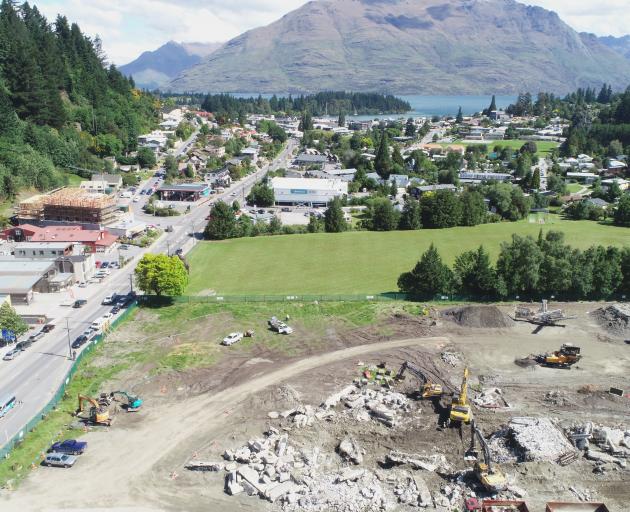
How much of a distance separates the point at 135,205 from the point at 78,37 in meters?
61.1

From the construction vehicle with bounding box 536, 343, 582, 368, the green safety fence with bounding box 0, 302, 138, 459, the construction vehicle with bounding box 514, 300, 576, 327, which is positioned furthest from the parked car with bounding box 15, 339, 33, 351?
the construction vehicle with bounding box 514, 300, 576, 327

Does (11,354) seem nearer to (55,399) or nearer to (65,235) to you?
(55,399)

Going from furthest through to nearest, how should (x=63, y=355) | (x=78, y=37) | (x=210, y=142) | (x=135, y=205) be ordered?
(x=210, y=142) < (x=78, y=37) < (x=135, y=205) < (x=63, y=355)

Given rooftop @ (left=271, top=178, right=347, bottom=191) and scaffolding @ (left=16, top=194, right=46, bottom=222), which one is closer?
scaffolding @ (left=16, top=194, right=46, bottom=222)

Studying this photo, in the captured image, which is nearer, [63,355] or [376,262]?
[63,355]

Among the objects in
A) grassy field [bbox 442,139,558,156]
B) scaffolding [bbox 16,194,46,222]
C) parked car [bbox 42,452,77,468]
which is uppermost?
grassy field [bbox 442,139,558,156]

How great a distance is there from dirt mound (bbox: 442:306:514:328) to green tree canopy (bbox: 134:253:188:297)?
2577 centimetres

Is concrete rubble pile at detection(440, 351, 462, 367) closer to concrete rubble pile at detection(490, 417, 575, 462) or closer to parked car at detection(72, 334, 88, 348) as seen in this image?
concrete rubble pile at detection(490, 417, 575, 462)

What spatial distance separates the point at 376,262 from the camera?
67.0 metres

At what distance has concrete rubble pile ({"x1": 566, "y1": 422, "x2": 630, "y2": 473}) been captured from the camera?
3219cm

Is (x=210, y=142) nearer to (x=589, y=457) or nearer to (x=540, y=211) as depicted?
(x=540, y=211)

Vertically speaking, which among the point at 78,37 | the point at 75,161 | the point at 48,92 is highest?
the point at 78,37

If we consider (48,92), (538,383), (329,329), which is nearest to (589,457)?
(538,383)

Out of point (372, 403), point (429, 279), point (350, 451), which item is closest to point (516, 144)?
point (429, 279)
